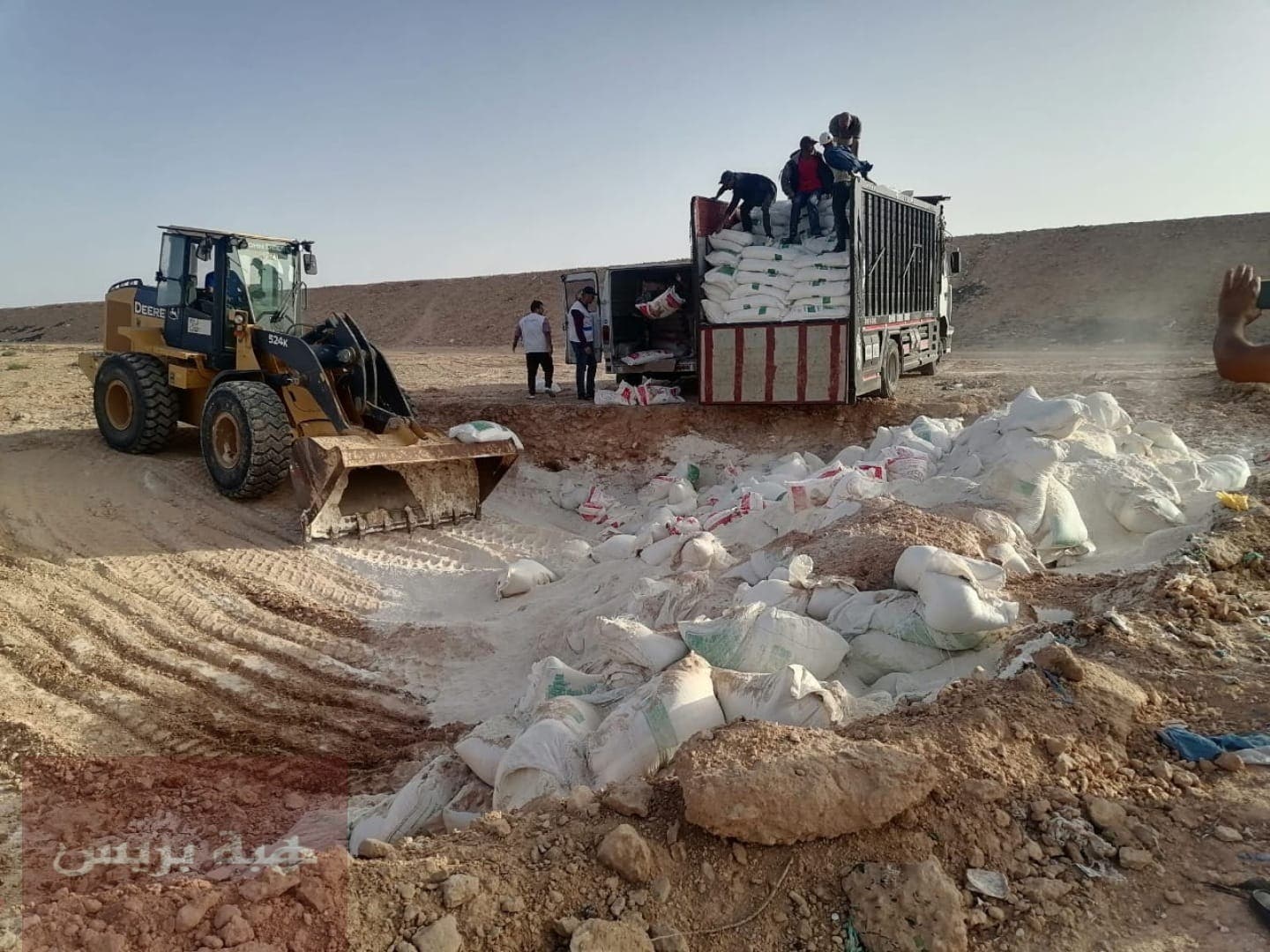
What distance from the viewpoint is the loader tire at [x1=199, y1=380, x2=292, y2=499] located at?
7258mm

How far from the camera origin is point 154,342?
883 centimetres

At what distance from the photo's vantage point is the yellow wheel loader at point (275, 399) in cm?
717

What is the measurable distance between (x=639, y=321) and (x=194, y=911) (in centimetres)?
952

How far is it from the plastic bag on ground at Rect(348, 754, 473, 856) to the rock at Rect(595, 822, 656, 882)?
Result: 123 centimetres

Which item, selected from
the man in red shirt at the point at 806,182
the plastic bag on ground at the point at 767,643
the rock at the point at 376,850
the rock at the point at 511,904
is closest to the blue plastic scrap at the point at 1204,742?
the plastic bag on ground at the point at 767,643

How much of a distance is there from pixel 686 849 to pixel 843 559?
8.18 ft

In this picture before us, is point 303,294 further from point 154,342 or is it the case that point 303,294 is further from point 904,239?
point 904,239

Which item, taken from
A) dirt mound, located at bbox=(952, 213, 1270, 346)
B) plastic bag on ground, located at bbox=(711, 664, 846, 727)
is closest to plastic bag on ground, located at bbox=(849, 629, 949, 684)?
plastic bag on ground, located at bbox=(711, 664, 846, 727)

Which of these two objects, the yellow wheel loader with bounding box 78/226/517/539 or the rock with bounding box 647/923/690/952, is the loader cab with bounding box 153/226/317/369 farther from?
the rock with bounding box 647/923/690/952

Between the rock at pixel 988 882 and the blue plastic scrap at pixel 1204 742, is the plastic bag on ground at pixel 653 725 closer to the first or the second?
the rock at pixel 988 882

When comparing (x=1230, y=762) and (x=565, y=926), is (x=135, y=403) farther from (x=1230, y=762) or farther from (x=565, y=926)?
(x=1230, y=762)

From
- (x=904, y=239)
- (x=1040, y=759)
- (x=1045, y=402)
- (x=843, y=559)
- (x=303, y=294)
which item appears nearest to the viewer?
(x=1040, y=759)

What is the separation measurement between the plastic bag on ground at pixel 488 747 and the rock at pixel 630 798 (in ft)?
2.98

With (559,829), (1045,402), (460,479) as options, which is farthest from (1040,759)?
(460,479)
